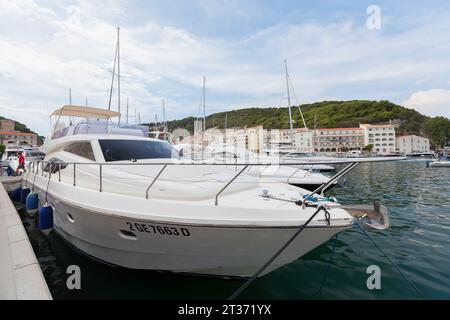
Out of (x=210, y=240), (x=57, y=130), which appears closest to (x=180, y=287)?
(x=210, y=240)

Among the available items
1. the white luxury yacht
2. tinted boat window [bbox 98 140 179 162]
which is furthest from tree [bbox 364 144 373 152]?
the white luxury yacht

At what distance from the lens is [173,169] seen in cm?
415

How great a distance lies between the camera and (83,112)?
793 centimetres

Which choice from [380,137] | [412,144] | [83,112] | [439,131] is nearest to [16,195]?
[83,112]

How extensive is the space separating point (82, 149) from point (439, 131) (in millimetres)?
108127

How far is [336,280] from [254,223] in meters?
1.93

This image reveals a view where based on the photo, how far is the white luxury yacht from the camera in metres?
2.90

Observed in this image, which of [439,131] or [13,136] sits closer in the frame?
[13,136]

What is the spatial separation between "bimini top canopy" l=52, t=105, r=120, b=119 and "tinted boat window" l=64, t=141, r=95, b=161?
2.63m

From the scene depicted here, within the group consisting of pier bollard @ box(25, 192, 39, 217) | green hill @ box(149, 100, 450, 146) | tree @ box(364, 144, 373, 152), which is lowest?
pier bollard @ box(25, 192, 39, 217)

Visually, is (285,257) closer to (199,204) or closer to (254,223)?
(254,223)

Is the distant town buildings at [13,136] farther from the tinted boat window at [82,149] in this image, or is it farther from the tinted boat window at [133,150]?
the tinted boat window at [133,150]

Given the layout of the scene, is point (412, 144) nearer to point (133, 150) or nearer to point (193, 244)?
point (133, 150)

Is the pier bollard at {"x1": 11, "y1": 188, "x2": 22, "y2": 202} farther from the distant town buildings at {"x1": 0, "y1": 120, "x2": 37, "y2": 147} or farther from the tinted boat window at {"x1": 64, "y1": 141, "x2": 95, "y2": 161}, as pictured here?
the distant town buildings at {"x1": 0, "y1": 120, "x2": 37, "y2": 147}
